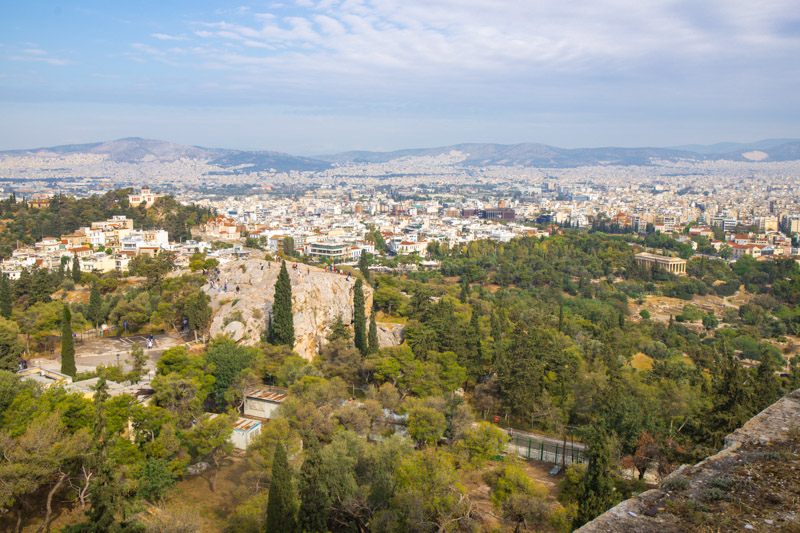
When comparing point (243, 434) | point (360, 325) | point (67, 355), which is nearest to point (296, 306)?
point (360, 325)

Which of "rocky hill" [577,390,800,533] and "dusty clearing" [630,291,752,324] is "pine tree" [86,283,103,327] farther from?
"dusty clearing" [630,291,752,324]

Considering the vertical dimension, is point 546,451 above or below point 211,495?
below

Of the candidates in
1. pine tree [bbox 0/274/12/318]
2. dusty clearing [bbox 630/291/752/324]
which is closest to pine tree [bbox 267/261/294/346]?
pine tree [bbox 0/274/12/318]

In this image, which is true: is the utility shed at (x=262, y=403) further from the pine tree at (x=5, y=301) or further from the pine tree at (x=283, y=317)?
the pine tree at (x=5, y=301)

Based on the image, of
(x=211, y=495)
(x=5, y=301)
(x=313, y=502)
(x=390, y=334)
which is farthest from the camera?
(x=390, y=334)

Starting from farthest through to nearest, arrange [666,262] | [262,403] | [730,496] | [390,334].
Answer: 1. [666,262]
2. [390,334]
3. [262,403]
4. [730,496]

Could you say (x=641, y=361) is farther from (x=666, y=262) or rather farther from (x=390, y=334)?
(x=666, y=262)
